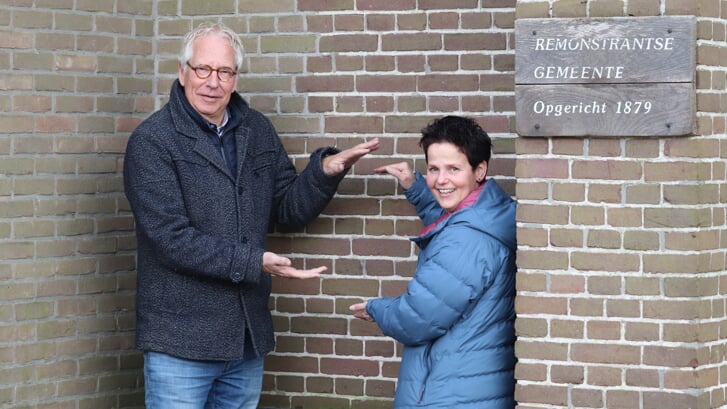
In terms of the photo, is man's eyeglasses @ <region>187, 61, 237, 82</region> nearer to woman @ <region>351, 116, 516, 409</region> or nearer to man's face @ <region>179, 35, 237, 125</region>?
man's face @ <region>179, 35, 237, 125</region>

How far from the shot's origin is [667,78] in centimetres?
434

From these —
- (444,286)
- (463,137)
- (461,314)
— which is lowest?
(461,314)

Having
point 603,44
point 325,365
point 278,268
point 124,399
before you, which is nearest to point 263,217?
point 278,268

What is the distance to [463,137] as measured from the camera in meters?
4.66

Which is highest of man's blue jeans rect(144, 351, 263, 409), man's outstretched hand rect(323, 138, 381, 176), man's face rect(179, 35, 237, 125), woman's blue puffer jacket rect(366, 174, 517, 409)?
man's face rect(179, 35, 237, 125)

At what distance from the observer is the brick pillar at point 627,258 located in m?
4.37

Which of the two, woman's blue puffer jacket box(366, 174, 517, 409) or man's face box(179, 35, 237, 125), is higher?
man's face box(179, 35, 237, 125)

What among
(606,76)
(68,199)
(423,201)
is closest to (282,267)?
(423,201)

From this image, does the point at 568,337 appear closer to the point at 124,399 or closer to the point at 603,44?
the point at 603,44

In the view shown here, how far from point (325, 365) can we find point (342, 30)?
1603 mm

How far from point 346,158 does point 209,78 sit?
A: 2.30ft

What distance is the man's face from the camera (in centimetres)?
502

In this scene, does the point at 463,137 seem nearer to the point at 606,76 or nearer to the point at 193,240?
the point at 606,76

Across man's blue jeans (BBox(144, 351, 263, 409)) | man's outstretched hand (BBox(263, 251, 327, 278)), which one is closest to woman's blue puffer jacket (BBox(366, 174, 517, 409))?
man's outstretched hand (BBox(263, 251, 327, 278))
